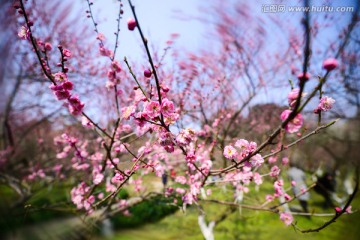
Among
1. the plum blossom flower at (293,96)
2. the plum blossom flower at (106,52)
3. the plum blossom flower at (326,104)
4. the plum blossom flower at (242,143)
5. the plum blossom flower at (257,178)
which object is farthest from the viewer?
the plum blossom flower at (257,178)

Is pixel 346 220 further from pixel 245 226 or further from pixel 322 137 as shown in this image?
pixel 322 137

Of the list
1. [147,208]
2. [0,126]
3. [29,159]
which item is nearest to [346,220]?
[147,208]

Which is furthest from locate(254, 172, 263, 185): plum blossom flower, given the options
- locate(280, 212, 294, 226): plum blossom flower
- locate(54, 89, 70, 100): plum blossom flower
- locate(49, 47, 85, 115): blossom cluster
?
locate(54, 89, 70, 100): plum blossom flower

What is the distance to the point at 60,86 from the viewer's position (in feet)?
6.67

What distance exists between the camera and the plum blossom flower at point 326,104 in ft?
6.04

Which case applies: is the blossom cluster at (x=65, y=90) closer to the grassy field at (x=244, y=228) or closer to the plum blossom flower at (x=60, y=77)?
the plum blossom flower at (x=60, y=77)

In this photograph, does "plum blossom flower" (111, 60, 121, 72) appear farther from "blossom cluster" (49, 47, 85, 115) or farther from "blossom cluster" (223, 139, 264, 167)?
"blossom cluster" (223, 139, 264, 167)

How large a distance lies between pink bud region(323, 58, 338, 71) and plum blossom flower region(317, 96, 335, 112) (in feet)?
2.15

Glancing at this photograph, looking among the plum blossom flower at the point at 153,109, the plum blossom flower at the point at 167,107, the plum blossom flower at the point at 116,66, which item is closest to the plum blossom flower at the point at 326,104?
the plum blossom flower at the point at 167,107

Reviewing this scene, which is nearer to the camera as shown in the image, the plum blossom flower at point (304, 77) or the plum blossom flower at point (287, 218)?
the plum blossom flower at point (304, 77)

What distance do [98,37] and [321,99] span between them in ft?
8.33

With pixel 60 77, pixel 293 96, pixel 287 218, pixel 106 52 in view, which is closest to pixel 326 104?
pixel 293 96

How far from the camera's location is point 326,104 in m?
1.86

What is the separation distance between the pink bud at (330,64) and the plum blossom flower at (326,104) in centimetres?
66
